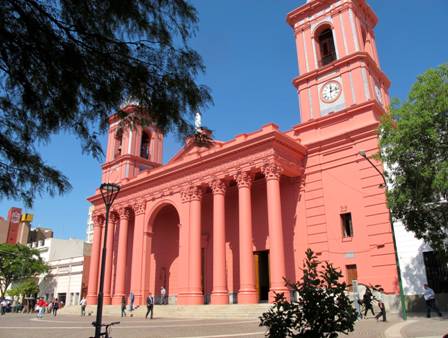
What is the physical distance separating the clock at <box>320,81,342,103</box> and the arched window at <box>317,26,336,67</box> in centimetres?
198

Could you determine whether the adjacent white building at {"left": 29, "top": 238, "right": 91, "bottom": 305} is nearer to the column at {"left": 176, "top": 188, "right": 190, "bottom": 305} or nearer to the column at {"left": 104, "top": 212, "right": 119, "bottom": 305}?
the column at {"left": 104, "top": 212, "right": 119, "bottom": 305}

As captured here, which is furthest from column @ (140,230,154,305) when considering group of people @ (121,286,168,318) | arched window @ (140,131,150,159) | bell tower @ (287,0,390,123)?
bell tower @ (287,0,390,123)

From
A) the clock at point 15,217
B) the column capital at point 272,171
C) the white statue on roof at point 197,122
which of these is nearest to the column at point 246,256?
the column capital at point 272,171

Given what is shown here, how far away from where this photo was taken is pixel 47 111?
5.11 meters

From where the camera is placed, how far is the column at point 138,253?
26.8 metres

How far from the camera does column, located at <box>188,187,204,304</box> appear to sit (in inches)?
906

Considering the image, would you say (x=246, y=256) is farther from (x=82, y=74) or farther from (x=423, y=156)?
(x=82, y=74)

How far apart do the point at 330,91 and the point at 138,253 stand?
17.1 meters

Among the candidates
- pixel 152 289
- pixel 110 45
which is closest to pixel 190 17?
pixel 110 45

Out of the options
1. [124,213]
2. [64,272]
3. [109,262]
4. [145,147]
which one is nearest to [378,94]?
[124,213]

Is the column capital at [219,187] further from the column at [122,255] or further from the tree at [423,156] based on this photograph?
the tree at [423,156]

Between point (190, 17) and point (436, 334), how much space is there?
9852mm

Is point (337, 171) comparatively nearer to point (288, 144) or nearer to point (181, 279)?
point (288, 144)

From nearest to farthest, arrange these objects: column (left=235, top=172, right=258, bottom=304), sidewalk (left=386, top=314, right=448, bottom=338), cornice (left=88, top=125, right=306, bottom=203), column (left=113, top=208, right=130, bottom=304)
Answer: sidewalk (left=386, top=314, right=448, bottom=338) < column (left=235, top=172, right=258, bottom=304) < cornice (left=88, top=125, right=306, bottom=203) < column (left=113, top=208, right=130, bottom=304)
